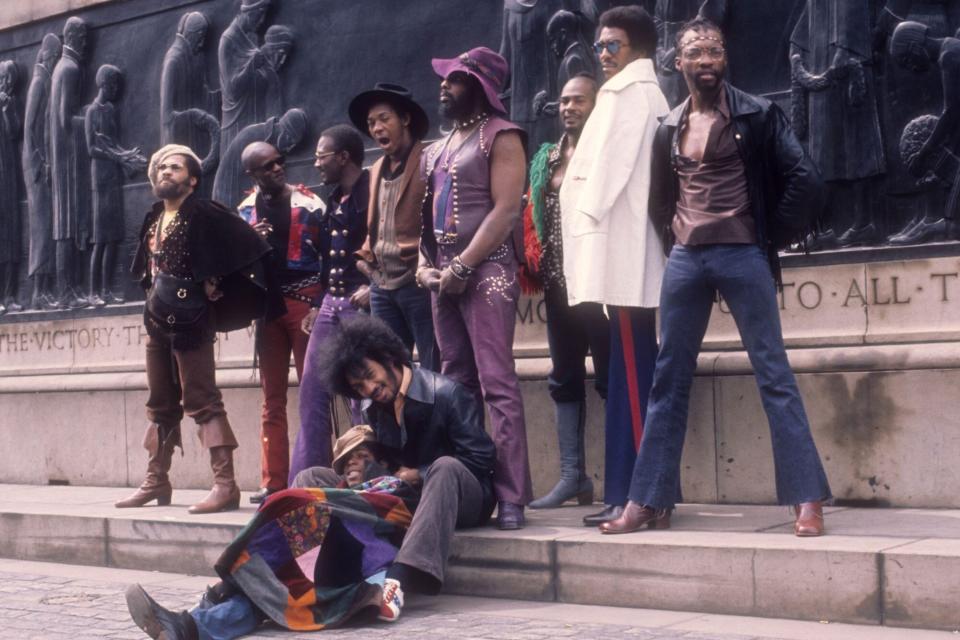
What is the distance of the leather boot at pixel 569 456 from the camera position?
25.1ft

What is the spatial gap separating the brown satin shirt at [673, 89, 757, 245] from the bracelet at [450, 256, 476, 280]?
101cm

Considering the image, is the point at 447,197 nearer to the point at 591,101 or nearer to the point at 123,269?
the point at 591,101

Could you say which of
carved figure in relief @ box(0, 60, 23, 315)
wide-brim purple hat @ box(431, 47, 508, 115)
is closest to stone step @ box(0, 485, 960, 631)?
wide-brim purple hat @ box(431, 47, 508, 115)

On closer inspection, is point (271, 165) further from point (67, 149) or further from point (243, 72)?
point (67, 149)

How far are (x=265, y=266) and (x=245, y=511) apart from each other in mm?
1294

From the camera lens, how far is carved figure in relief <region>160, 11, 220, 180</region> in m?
10.7

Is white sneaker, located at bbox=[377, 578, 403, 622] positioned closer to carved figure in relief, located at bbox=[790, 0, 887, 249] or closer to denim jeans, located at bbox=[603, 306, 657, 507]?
denim jeans, located at bbox=[603, 306, 657, 507]

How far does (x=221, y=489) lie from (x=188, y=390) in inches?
21.9

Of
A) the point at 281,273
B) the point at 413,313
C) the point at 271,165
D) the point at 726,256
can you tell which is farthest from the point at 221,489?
the point at 726,256

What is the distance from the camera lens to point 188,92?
10828 mm

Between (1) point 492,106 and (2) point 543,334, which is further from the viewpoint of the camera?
(2) point 543,334

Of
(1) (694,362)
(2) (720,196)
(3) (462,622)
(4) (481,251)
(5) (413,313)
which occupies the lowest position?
(3) (462,622)

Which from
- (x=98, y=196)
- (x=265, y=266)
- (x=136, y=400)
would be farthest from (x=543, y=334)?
(x=98, y=196)

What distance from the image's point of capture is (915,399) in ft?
23.2
